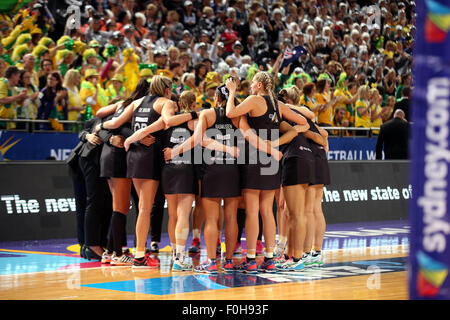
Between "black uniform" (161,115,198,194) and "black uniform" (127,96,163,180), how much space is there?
144 millimetres

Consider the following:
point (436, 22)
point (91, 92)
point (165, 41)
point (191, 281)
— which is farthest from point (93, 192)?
point (165, 41)

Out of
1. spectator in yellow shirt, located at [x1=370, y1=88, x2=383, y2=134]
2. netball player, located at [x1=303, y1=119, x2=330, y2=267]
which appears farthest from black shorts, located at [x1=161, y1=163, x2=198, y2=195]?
spectator in yellow shirt, located at [x1=370, y1=88, x2=383, y2=134]

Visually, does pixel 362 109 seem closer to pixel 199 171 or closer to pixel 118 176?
pixel 199 171

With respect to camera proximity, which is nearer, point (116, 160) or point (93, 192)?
point (116, 160)

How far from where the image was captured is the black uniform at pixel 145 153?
28.3 feet

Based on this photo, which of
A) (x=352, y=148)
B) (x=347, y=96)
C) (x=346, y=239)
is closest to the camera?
(x=346, y=239)

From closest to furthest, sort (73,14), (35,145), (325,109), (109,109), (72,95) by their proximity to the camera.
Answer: (109,109) < (35,145) < (72,95) < (325,109) < (73,14)

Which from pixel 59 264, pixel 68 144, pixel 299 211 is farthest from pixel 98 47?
pixel 299 211

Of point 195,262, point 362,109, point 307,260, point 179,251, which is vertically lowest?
point 195,262

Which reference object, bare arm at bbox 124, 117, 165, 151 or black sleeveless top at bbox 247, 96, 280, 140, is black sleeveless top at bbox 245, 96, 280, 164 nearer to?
black sleeveless top at bbox 247, 96, 280, 140

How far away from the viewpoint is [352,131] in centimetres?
1625

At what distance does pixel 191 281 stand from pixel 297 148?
2143 millimetres

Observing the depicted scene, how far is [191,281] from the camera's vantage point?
25.3ft

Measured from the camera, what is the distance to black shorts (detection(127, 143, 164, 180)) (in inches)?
339
